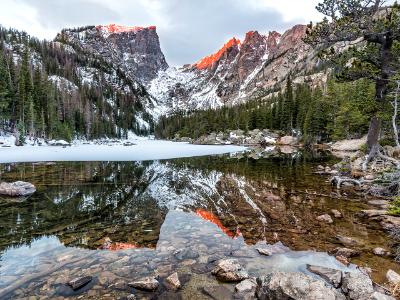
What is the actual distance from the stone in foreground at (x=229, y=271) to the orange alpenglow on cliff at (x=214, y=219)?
8.26 feet

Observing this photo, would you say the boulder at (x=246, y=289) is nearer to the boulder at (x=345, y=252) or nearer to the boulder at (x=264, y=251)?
the boulder at (x=264, y=251)

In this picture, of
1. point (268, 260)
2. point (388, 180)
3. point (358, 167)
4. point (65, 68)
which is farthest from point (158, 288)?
point (65, 68)

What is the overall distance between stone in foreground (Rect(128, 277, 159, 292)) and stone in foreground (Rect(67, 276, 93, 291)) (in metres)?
1.01

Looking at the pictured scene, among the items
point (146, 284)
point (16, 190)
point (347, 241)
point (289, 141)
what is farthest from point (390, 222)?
point (289, 141)

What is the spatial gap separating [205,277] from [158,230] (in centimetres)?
377

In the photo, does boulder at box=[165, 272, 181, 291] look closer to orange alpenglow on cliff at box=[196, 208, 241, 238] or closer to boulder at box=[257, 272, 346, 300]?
boulder at box=[257, 272, 346, 300]

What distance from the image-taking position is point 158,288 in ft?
18.9

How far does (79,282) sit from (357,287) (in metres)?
5.77

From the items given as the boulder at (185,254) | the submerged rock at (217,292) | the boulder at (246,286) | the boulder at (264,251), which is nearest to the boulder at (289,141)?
the boulder at (264,251)

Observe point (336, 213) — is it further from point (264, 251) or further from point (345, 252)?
point (264, 251)

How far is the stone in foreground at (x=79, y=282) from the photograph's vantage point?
575cm

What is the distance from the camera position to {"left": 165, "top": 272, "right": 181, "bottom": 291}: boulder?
5789mm

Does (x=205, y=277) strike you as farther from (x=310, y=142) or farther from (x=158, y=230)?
(x=310, y=142)

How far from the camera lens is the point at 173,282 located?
593cm
